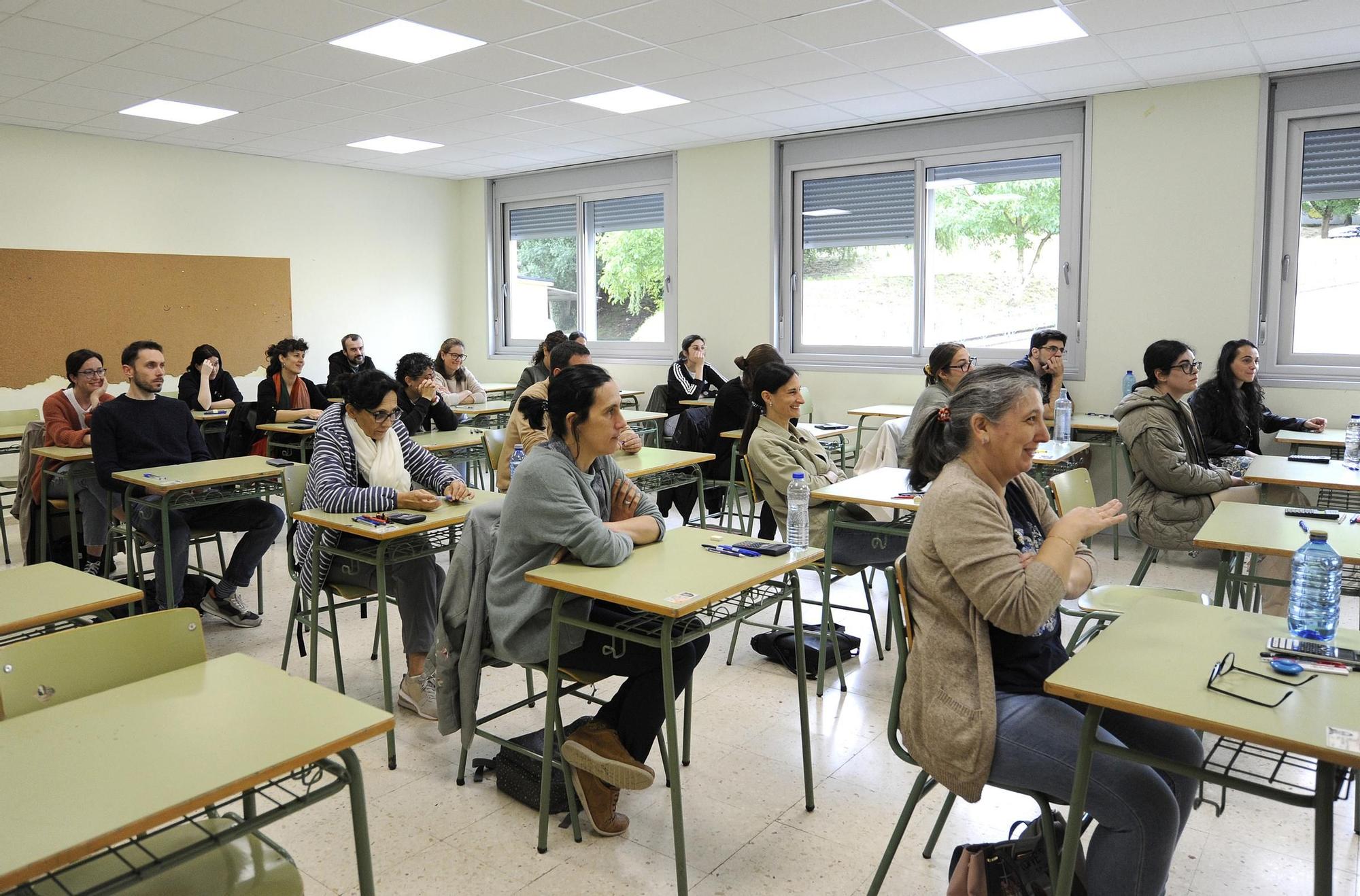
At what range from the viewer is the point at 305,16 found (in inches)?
187

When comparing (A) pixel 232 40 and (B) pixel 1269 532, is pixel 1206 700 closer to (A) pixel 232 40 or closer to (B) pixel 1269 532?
(B) pixel 1269 532

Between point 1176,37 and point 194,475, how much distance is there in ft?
17.6

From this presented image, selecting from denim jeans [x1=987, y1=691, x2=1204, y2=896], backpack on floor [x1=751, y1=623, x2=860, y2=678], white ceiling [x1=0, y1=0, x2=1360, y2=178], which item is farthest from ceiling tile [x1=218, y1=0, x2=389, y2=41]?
denim jeans [x1=987, y1=691, x2=1204, y2=896]

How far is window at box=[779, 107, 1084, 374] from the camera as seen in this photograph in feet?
22.4

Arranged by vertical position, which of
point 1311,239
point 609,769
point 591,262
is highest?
point 591,262

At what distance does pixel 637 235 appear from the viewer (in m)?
9.22

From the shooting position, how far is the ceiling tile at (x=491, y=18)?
4602 millimetres

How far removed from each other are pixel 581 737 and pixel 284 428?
4.20 m

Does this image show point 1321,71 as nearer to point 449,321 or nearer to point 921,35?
point 921,35

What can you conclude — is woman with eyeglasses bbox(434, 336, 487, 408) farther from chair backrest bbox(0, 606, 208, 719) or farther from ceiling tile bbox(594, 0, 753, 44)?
chair backrest bbox(0, 606, 208, 719)

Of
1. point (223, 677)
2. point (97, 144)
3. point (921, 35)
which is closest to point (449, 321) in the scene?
point (97, 144)

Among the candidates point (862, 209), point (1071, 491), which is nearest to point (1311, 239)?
point (862, 209)

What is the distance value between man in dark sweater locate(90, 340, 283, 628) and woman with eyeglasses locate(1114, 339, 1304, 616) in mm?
3980

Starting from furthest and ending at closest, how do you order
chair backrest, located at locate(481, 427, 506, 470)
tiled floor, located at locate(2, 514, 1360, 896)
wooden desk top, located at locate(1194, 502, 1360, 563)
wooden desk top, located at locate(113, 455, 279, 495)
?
1. chair backrest, located at locate(481, 427, 506, 470)
2. wooden desk top, located at locate(113, 455, 279, 495)
3. wooden desk top, located at locate(1194, 502, 1360, 563)
4. tiled floor, located at locate(2, 514, 1360, 896)
